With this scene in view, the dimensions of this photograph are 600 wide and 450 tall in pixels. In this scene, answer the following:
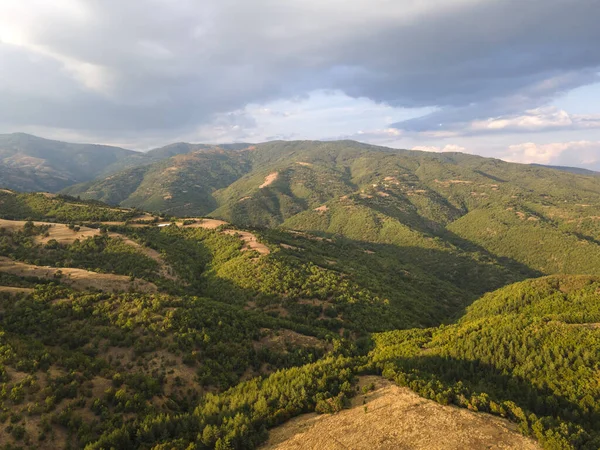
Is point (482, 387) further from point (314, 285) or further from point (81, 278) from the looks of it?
point (81, 278)

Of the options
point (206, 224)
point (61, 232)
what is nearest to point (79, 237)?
point (61, 232)

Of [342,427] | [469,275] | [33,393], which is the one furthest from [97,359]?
[469,275]

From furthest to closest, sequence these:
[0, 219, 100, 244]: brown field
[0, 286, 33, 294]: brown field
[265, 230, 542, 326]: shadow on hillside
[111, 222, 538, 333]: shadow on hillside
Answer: [265, 230, 542, 326]: shadow on hillside → [0, 219, 100, 244]: brown field → [111, 222, 538, 333]: shadow on hillside → [0, 286, 33, 294]: brown field

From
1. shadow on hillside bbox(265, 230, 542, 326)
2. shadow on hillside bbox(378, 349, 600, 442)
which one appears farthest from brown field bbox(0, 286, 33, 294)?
shadow on hillside bbox(265, 230, 542, 326)

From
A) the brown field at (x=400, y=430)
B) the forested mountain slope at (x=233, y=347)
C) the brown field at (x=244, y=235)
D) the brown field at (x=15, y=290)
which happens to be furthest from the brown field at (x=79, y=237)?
the brown field at (x=400, y=430)

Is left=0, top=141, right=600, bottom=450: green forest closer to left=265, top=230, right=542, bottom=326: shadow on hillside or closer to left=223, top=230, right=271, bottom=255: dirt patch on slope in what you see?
left=265, top=230, right=542, bottom=326: shadow on hillside

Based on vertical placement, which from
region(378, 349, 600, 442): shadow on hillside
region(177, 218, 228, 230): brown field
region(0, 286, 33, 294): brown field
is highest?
region(177, 218, 228, 230): brown field

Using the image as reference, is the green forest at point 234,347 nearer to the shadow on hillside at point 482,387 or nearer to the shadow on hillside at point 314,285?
the shadow on hillside at point 482,387

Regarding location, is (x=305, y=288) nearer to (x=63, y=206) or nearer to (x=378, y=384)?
(x=378, y=384)
